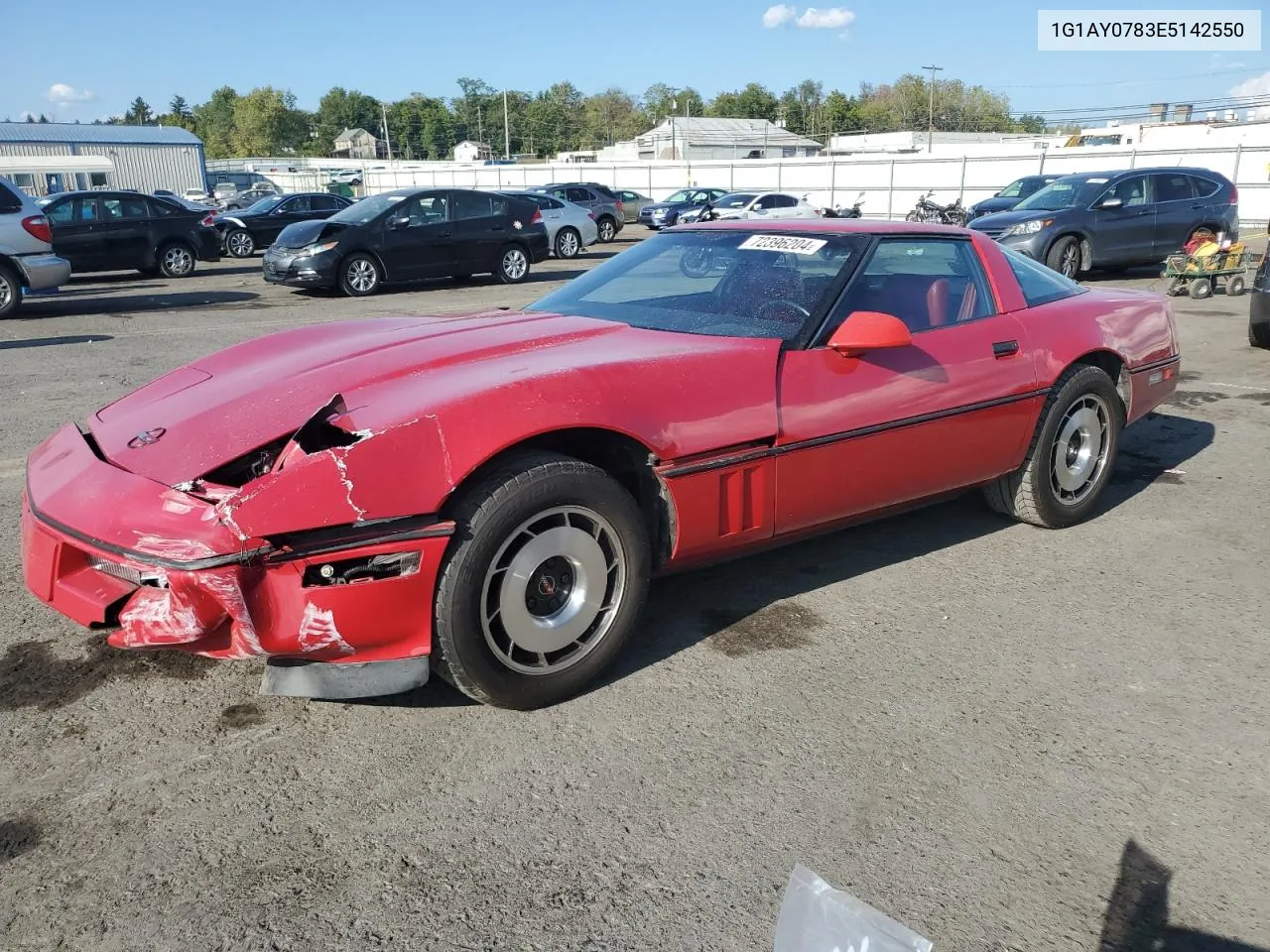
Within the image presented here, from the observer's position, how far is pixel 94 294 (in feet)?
48.6

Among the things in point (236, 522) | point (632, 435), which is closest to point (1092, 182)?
point (632, 435)

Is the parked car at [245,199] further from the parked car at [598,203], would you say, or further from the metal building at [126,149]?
the metal building at [126,149]

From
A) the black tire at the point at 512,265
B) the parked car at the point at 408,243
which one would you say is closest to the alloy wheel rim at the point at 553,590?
the parked car at the point at 408,243

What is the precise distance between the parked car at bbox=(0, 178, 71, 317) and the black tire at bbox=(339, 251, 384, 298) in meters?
3.57

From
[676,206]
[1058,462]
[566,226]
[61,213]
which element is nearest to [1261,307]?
[1058,462]

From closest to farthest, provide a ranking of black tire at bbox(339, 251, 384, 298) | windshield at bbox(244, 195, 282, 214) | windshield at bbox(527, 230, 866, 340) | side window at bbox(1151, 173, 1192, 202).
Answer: windshield at bbox(527, 230, 866, 340) → black tire at bbox(339, 251, 384, 298) → side window at bbox(1151, 173, 1192, 202) → windshield at bbox(244, 195, 282, 214)

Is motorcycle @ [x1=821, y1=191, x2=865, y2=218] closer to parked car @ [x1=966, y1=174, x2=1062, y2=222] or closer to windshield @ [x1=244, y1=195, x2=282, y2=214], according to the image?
parked car @ [x1=966, y1=174, x2=1062, y2=222]

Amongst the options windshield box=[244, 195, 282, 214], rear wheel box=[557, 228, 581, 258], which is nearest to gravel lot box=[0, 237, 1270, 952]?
rear wheel box=[557, 228, 581, 258]

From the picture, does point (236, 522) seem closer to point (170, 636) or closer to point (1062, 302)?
point (170, 636)

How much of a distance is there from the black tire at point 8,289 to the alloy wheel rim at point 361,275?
4.16m

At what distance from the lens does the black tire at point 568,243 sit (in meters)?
21.2

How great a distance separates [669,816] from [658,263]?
8.18 ft

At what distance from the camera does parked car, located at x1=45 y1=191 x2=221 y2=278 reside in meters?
16.1

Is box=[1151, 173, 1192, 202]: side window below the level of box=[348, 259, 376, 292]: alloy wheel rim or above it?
above
